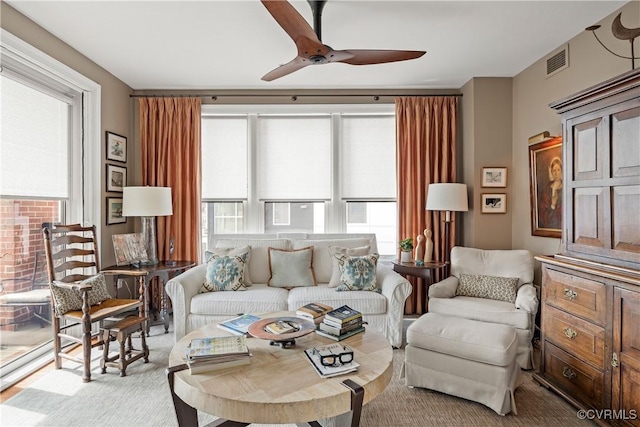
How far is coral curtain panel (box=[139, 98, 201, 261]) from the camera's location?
426 centimetres

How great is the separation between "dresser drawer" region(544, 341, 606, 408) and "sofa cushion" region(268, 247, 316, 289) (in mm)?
2051

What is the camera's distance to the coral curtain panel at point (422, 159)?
13.9ft

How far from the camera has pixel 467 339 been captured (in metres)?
2.31

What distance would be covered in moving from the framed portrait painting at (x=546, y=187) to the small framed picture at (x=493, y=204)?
402 mm

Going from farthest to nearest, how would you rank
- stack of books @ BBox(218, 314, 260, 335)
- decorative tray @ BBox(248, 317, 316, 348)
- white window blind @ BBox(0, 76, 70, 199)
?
white window blind @ BBox(0, 76, 70, 199)
stack of books @ BBox(218, 314, 260, 335)
decorative tray @ BBox(248, 317, 316, 348)

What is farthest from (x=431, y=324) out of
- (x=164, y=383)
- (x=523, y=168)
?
(x=523, y=168)

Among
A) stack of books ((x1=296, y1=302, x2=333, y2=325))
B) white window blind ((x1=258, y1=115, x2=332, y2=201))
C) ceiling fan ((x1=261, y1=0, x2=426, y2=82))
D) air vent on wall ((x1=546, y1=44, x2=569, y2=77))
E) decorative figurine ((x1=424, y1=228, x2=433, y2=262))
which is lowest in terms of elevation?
stack of books ((x1=296, y1=302, x2=333, y2=325))

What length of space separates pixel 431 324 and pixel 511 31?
247cm

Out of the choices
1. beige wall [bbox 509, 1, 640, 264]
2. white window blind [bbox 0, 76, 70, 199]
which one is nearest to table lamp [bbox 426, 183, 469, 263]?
beige wall [bbox 509, 1, 640, 264]

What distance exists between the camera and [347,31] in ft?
9.66

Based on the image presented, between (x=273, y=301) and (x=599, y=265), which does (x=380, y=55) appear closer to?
(x=599, y=265)

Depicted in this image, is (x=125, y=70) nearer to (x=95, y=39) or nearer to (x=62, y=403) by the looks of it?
(x=95, y=39)

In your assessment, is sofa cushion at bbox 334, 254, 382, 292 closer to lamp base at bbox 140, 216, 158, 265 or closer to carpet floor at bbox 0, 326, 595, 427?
carpet floor at bbox 0, 326, 595, 427

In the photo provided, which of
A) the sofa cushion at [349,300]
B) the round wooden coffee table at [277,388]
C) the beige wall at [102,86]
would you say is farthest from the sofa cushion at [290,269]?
the beige wall at [102,86]
